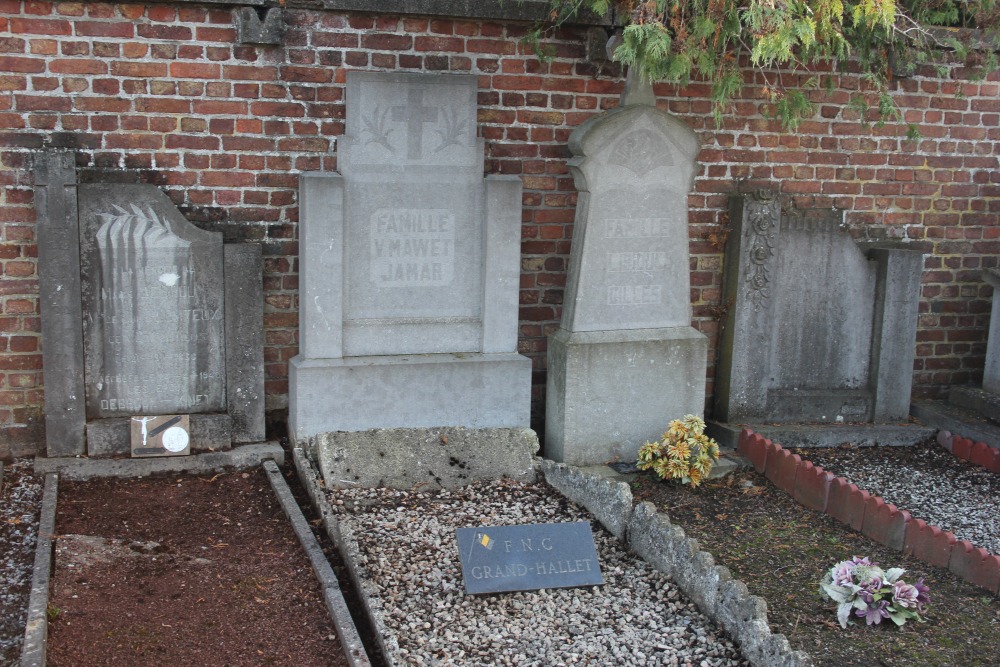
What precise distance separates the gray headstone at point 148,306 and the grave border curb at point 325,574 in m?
0.66

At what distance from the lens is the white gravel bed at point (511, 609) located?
11.3 ft

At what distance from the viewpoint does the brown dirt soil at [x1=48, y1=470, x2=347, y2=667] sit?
3.35 metres

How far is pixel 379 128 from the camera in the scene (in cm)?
499

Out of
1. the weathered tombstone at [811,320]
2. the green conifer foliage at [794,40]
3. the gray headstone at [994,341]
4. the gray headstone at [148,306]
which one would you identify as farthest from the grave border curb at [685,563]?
the gray headstone at [994,341]

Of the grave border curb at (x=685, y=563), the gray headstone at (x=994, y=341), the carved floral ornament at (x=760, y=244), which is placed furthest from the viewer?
the gray headstone at (x=994, y=341)

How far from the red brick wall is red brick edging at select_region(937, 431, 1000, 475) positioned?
1145mm

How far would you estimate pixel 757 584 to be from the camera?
13.2ft

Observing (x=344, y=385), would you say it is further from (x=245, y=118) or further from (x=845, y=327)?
(x=845, y=327)

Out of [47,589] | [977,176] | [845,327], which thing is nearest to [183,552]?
[47,589]

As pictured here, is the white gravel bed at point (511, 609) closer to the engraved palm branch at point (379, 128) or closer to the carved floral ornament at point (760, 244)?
A: the engraved palm branch at point (379, 128)

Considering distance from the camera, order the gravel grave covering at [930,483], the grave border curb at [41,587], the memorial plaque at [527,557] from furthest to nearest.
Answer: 1. the gravel grave covering at [930,483]
2. the memorial plaque at [527,557]
3. the grave border curb at [41,587]

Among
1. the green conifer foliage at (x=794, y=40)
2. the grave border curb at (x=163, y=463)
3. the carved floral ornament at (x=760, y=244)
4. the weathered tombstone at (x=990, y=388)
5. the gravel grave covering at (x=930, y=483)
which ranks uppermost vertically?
the green conifer foliage at (x=794, y=40)

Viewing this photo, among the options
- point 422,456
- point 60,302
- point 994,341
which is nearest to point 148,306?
point 60,302

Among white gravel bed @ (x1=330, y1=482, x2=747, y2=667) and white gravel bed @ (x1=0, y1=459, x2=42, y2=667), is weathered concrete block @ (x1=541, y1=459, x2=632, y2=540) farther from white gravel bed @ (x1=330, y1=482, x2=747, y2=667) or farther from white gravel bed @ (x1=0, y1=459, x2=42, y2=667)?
white gravel bed @ (x1=0, y1=459, x2=42, y2=667)
